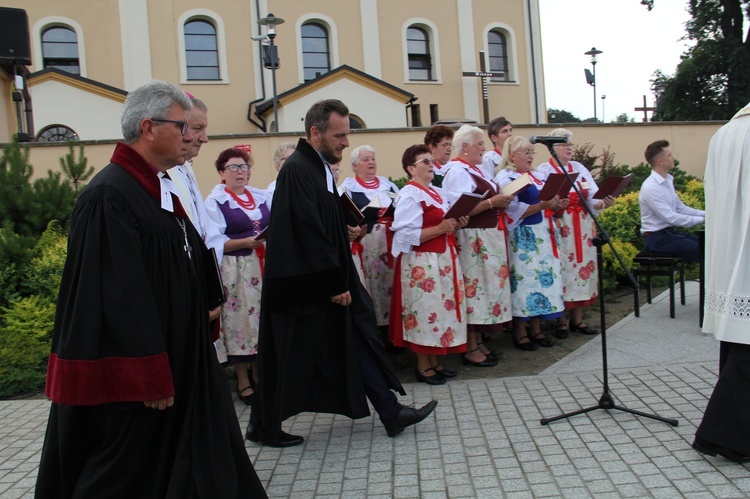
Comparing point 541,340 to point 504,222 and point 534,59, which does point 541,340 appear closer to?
point 504,222

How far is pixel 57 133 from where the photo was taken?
76.4 feet

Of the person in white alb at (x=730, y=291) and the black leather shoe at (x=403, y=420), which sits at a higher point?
the person in white alb at (x=730, y=291)

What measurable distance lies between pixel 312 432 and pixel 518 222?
3.03 m

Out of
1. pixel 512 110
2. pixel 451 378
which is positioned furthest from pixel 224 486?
pixel 512 110

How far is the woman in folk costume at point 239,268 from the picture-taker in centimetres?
573

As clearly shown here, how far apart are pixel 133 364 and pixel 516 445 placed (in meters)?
2.68

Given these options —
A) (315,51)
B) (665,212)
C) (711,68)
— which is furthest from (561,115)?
(665,212)

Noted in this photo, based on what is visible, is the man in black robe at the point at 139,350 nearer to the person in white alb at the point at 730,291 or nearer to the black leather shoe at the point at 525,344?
the person in white alb at the point at 730,291

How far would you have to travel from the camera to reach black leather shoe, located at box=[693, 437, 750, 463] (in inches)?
153

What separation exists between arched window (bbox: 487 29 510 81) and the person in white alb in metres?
28.0

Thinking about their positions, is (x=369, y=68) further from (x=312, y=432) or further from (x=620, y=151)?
(x=312, y=432)

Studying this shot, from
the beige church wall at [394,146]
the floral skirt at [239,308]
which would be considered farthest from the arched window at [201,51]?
the floral skirt at [239,308]

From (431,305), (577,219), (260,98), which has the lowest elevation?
(431,305)

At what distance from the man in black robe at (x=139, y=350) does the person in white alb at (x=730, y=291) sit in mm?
2667
